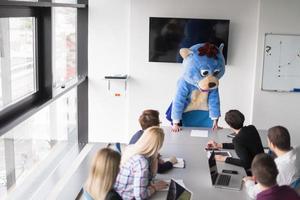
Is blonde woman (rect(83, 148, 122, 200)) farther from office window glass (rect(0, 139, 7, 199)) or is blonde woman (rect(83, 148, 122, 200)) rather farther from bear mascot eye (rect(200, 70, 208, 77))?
bear mascot eye (rect(200, 70, 208, 77))

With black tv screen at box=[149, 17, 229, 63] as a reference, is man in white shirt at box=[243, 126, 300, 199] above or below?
below

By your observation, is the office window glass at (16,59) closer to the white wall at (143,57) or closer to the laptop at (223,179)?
the laptop at (223,179)

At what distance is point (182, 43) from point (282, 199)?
3.95m

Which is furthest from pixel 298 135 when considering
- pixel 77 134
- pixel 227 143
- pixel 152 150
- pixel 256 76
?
pixel 152 150

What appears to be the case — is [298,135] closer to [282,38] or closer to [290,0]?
[282,38]

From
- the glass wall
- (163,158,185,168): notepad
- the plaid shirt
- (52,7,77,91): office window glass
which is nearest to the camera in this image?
the plaid shirt

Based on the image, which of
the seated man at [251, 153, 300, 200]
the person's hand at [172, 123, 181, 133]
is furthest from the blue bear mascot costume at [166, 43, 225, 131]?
the seated man at [251, 153, 300, 200]

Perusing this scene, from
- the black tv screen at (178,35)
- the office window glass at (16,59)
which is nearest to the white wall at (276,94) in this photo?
the black tv screen at (178,35)

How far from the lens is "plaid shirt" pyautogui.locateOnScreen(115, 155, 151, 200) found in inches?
120

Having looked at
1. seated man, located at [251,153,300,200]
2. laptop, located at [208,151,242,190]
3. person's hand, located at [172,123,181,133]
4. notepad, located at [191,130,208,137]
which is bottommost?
laptop, located at [208,151,242,190]

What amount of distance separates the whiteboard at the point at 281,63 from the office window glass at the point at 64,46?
9.52 feet

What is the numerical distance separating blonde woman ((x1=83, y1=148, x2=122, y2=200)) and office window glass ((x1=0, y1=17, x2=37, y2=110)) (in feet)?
4.78

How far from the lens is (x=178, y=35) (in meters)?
6.32

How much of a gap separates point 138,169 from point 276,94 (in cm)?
394
